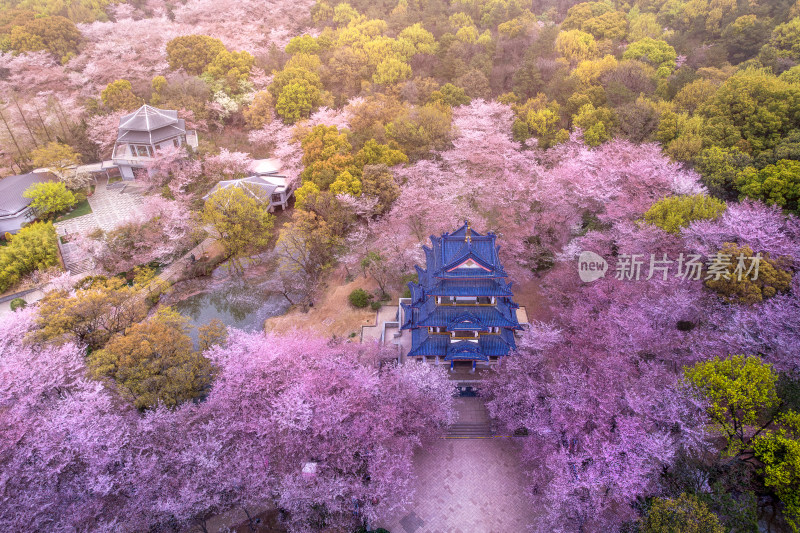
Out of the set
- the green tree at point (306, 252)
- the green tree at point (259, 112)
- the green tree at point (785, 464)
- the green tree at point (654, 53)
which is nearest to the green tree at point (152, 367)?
the green tree at point (306, 252)

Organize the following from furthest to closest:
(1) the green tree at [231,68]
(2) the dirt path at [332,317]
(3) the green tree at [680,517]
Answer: (1) the green tree at [231,68], (2) the dirt path at [332,317], (3) the green tree at [680,517]

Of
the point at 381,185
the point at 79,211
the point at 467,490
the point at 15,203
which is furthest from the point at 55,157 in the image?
the point at 467,490

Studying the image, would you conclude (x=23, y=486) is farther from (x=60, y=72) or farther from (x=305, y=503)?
(x=60, y=72)

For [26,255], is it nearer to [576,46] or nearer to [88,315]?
[88,315]

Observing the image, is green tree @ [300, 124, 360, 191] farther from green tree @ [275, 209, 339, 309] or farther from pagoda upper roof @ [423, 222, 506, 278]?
pagoda upper roof @ [423, 222, 506, 278]

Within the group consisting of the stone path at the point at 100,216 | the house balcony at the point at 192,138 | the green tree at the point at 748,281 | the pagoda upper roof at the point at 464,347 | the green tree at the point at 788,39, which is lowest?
the pagoda upper roof at the point at 464,347

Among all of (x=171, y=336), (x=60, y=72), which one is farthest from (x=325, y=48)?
(x=171, y=336)

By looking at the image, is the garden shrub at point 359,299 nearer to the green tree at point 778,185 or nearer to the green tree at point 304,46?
the green tree at point 778,185
